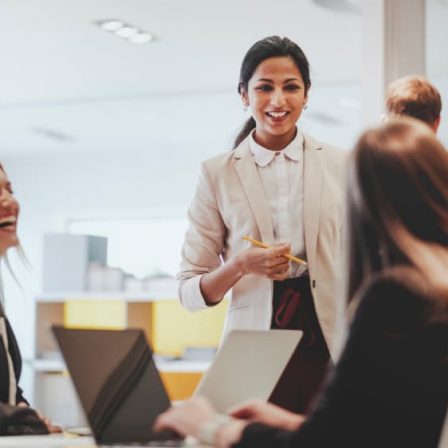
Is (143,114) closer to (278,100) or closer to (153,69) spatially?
(153,69)

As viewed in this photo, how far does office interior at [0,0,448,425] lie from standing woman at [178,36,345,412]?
10.6 inches

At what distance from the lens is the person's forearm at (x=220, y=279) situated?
2381mm

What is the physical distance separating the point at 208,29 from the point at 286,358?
3943 millimetres

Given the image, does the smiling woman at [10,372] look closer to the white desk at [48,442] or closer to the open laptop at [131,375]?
the white desk at [48,442]

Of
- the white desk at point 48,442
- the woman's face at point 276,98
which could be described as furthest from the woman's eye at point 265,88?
the white desk at point 48,442

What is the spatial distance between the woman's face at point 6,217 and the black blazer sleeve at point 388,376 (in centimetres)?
109

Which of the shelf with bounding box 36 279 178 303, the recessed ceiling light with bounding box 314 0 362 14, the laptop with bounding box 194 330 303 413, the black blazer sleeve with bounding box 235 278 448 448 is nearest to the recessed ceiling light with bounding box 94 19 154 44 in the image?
the recessed ceiling light with bounding box 314 0 362 14

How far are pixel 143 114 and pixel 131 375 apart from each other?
20.3ft

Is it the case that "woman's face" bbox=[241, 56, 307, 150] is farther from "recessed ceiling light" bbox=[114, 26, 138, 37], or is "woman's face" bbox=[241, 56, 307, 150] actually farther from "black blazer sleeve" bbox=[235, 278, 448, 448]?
"recessed ceiling light" bbox=[114, 26, 138, 37]

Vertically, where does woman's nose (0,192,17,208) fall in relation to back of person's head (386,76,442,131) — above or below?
below

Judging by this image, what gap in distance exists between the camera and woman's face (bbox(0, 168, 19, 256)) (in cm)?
221

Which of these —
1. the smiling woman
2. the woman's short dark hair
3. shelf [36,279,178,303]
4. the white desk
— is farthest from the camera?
shelf [36,279,178,303]

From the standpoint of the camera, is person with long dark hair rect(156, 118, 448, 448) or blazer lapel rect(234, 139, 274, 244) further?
blazer lapel rect(234, 139, 274, 244)

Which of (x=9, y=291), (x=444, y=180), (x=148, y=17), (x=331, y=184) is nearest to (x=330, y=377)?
(x=444, y=180)
